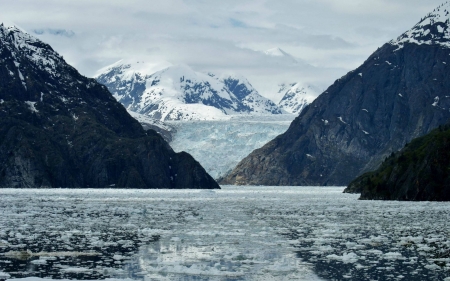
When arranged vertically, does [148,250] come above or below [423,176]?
below

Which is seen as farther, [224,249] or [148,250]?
[224,249]

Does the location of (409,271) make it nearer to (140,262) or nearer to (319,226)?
(140,262)

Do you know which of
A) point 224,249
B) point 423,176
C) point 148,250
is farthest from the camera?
point 423,176

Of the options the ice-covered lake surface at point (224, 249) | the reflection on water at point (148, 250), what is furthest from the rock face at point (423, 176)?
the reflection on water at point (148, 250)

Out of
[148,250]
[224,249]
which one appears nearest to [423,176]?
[224,249]

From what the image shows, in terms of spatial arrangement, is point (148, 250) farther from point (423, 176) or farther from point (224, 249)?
point (423, 176)

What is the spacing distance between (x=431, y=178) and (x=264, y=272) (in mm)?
90600

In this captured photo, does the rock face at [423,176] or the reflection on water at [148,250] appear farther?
the rock face at [423,176]

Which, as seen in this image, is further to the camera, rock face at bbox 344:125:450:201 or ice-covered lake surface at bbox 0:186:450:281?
rock face at bbox 344:125:450:201

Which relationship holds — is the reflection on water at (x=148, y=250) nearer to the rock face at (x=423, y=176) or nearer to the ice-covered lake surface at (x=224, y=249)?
the ice-covered lake surface at (x=224, y=249)

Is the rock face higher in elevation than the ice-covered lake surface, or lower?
higher

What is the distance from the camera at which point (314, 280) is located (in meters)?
33.3

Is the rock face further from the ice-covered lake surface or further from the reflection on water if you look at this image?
the reflection on water

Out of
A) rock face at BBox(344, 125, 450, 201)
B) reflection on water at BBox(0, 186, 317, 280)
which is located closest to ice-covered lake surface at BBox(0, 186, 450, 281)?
reflection on water at BBox(0, 186, 317, 280)
